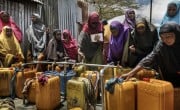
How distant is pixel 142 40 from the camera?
604 centimetres

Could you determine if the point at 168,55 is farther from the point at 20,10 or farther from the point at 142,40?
the point at 20,10

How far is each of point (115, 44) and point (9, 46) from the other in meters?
2.84

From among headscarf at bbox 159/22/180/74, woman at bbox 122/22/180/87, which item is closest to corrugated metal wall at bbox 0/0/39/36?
woman at bbox 122/22/180/87

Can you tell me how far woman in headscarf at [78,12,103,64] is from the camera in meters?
6.86

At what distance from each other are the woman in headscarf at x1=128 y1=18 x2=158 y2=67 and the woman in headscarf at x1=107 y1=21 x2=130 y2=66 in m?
0.19

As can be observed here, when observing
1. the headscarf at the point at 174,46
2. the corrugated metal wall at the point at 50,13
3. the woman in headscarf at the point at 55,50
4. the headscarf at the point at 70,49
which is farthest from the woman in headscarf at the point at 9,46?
the headscarf at the point at 174,46

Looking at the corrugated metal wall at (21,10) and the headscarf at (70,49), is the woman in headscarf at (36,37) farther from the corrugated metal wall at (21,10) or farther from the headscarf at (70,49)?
the headscarf at (70,49)

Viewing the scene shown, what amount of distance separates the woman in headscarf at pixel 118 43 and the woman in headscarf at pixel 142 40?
0.62ft

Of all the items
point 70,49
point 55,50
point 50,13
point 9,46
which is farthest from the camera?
point 50,13

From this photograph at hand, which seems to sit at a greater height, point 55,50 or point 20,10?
point 20,10

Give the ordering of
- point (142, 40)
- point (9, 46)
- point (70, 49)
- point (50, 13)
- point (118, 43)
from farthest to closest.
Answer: point (50, 13) < point (70, 49) < point (9, 46) < point (118, 43) < point (142, 40)

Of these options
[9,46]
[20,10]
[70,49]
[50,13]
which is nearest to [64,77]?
[70,49]

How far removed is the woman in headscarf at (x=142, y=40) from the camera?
601 centimetres

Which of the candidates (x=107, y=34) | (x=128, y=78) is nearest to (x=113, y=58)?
(x=107, y=34)
